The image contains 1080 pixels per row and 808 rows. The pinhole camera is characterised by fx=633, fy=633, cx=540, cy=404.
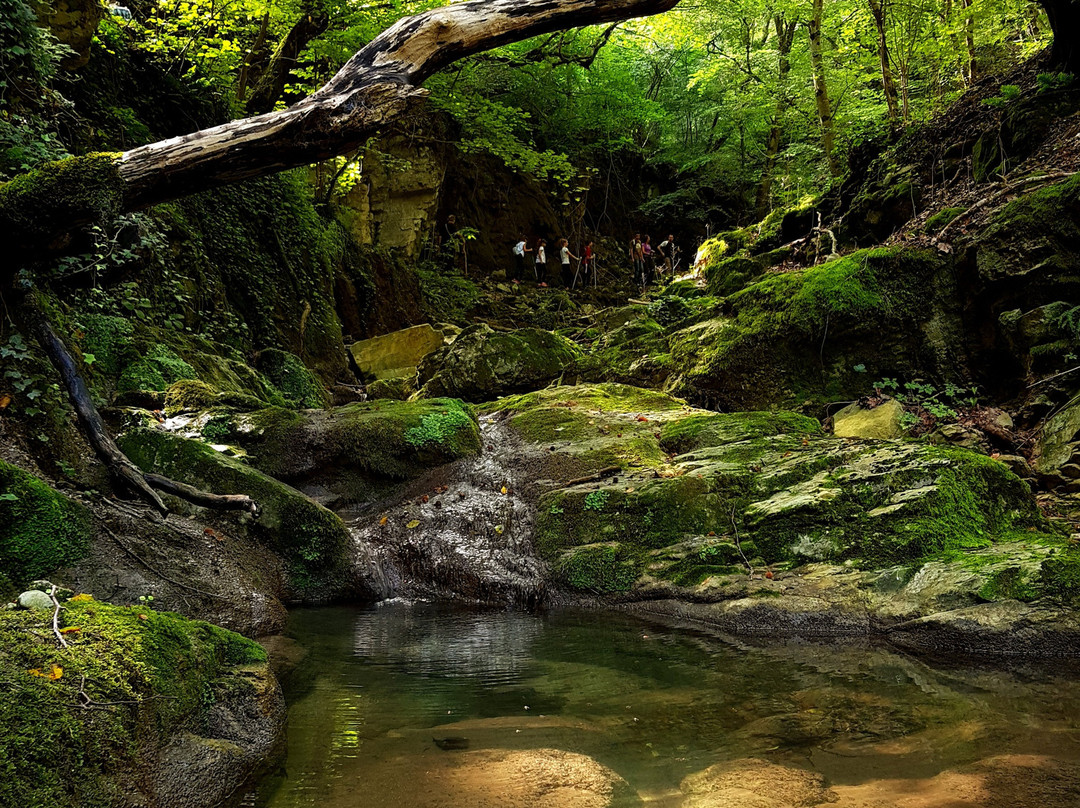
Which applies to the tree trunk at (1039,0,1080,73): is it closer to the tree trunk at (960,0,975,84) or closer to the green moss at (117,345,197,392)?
the tree trunk at (960,0,975,84)

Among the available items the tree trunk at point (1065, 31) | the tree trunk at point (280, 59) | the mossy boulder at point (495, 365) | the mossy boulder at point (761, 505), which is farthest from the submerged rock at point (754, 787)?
the tree trunk at point (280, 59)

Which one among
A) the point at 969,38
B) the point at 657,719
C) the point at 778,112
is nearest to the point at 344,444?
the point at 657,719

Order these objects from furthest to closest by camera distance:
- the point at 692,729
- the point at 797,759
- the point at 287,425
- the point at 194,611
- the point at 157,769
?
the point at 287,425 → the point at 194,611 → the point at 692,729 → the point at 797,759 → the point at 157,769

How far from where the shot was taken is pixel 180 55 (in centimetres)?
1234

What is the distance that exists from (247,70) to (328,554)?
12941 millimetres

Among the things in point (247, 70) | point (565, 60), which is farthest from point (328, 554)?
point (247, 70)

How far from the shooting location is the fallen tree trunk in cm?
431

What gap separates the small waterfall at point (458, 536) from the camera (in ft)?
21.8

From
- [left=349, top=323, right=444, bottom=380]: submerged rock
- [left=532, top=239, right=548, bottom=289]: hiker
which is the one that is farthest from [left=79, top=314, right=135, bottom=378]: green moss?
[left=532, top=239, right=548, bottom=289]: hiker

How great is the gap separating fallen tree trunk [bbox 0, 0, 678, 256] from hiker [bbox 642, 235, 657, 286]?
1912 centimetres

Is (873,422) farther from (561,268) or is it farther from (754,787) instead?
(561,268)

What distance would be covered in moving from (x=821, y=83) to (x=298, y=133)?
45.0 ft

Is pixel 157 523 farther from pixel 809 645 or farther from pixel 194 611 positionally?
pixel 809 645

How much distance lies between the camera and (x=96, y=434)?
536cm
